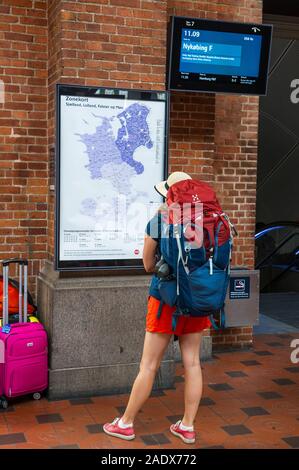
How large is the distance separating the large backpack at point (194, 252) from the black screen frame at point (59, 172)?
1.41 metres

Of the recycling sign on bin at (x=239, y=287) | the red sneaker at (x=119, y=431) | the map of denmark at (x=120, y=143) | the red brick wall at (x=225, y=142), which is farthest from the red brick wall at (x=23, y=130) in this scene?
the recycling sign on bin at (x=239, y=287)

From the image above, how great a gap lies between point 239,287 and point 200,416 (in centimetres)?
207

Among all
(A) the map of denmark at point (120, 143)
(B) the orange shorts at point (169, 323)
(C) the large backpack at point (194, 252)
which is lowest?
(B) the orange shorts at point (169, 323)

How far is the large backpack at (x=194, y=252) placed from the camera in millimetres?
3832

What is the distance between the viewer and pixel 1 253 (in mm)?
5449

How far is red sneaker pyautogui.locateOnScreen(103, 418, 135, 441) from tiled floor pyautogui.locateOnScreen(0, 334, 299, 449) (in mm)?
37

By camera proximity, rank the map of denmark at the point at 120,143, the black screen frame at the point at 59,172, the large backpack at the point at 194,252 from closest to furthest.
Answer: the large backpack at the point at 194,252, the black screen frame at the point at 59,172, the map of denmark at the point at 120,143

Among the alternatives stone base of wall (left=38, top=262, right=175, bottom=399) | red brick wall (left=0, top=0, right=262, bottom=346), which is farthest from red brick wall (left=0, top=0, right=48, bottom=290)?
stone base of wall (left=38, top=262, right=175, bottom=399)

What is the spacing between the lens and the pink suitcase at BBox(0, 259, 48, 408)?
15.8 feet

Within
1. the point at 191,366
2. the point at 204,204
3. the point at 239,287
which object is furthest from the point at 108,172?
the point at 239,287

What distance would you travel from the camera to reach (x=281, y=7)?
8.09 m

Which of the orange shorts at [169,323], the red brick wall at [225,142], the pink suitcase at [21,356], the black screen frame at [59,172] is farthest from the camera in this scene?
the red brick wall at [225,142]

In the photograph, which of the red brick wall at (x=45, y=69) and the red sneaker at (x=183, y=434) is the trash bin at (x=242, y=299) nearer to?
the red brick wall at (x=45, y=69)

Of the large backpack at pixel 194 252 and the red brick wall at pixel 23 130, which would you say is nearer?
the large backpack at pixel 194 252
